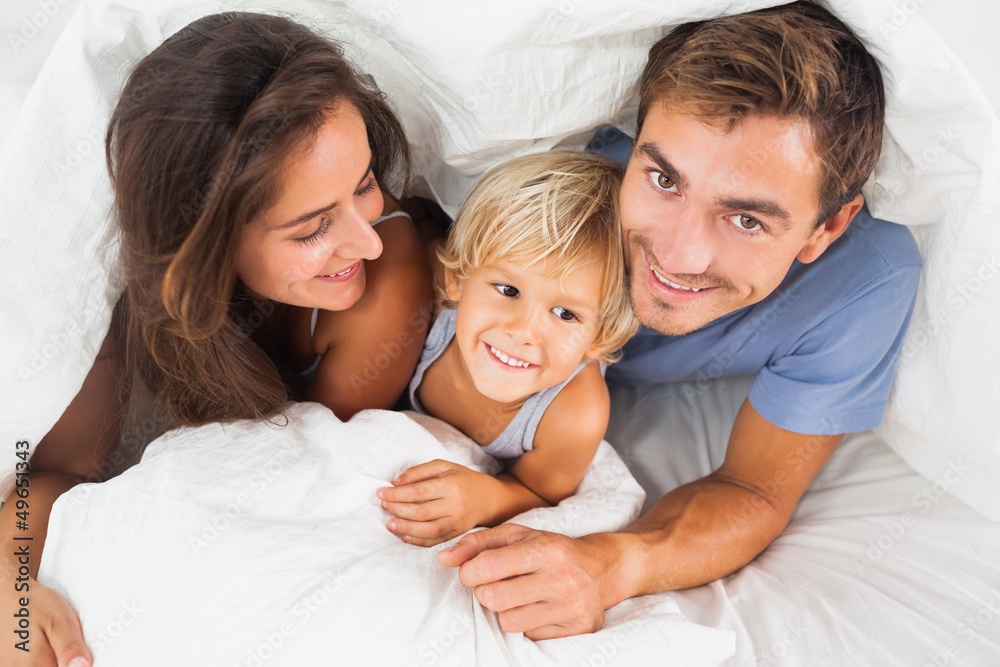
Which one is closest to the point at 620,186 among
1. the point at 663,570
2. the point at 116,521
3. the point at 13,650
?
the point at 663,570

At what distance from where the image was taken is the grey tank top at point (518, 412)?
1237mm

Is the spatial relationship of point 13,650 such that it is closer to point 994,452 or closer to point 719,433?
point 719,433

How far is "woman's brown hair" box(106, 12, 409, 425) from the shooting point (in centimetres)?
87

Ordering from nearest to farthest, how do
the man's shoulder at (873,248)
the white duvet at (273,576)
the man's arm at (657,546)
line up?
the white duvet at (273,576)
the man's arm at (657,546)
the man's shoulder at (873,248)

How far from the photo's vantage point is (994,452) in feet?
3.79

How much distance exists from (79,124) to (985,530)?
1.54 meters

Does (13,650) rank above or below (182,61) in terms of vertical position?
below

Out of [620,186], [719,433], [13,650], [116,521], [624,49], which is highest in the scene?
[624,49]

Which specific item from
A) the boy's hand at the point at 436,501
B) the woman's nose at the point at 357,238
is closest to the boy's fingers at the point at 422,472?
the boy's hand at the point at 436,501

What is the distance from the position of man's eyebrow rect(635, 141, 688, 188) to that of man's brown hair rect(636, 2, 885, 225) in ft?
0.19

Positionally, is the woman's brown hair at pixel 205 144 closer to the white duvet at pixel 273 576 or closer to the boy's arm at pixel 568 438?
the white duvet at pixel 273 576

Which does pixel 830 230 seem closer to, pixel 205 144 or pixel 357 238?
pixel 357 238

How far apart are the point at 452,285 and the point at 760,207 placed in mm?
500

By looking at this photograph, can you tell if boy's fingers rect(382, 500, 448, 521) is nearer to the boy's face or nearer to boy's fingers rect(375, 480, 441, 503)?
boy's fingers rect(375, 480, 441, 503)
